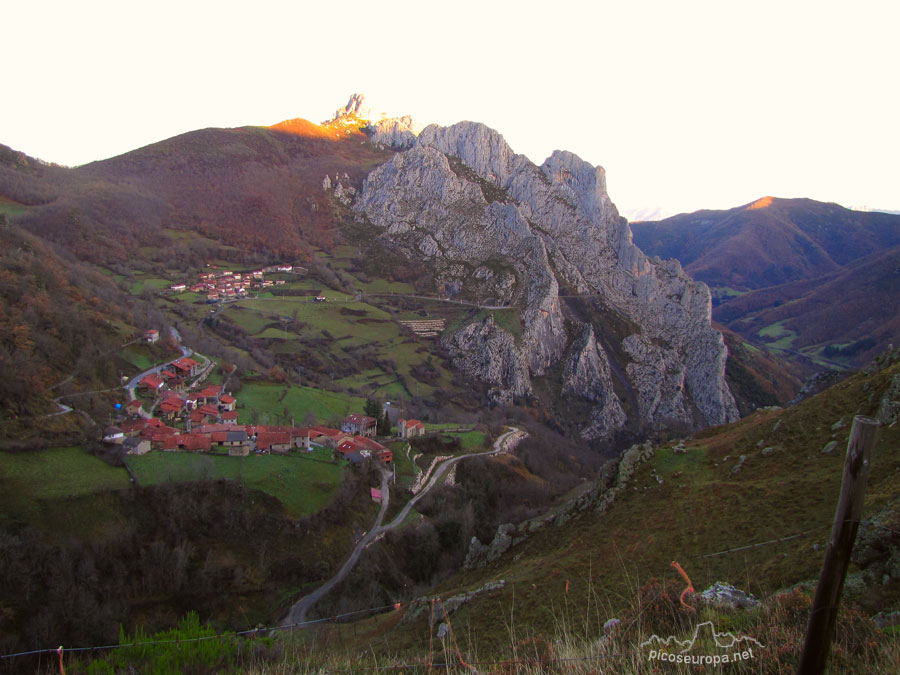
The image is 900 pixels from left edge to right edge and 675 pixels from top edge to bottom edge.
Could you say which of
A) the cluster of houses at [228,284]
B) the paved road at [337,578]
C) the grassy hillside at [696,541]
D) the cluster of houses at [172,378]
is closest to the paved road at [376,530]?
the paved road at [337,578]

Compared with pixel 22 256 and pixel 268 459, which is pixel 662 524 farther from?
pixel 22 256

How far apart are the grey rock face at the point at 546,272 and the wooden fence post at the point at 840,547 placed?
6630 centimetres

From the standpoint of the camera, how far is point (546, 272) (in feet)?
263

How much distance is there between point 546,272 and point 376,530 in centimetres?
6061

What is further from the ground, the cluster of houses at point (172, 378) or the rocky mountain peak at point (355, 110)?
the rocky mountain peak at point (355, 110)

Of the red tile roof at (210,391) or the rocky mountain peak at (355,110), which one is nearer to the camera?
the red tile roof at (210,391)

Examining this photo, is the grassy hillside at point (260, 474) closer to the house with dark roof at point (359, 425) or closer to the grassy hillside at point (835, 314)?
the house with dark roof at point (359, 425)

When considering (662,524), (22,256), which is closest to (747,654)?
(662,524)

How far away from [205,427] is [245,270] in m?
66.4

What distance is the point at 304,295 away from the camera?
266ft

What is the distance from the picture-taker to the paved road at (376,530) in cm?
2031

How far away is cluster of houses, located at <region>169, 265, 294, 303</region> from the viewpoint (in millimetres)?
73375

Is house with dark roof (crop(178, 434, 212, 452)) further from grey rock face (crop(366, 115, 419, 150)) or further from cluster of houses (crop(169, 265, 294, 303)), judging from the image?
grey rock face (crop(366, 115, 419, 150))

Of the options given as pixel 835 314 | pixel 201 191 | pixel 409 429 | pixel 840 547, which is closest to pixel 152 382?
pixel 409 429
